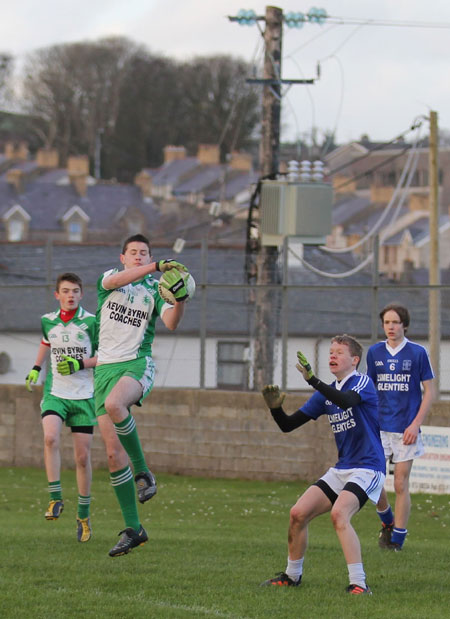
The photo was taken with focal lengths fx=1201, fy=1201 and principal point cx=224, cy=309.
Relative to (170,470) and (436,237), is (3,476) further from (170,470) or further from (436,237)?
(436,237)

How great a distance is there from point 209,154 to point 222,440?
6779 centimetres

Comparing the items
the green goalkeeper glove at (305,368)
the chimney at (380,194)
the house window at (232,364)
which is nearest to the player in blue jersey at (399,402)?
the green goalkeeper glove at (305,368)

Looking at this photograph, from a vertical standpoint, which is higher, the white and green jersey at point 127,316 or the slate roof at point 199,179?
the slate roof at point 199,179

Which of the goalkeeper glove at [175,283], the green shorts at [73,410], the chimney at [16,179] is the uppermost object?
the chimney at [16,179]

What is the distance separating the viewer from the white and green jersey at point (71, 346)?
35.0 ft

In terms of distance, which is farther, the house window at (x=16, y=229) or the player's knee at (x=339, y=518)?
the house window at (x=16, y=229)

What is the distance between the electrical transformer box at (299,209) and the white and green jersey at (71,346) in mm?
10714

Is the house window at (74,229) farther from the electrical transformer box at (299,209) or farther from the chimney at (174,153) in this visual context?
the electrical transformer box at (299,209)

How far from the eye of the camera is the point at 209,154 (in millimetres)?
84000

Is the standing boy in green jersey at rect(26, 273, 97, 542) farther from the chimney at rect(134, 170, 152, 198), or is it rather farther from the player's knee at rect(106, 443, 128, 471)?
the chimney at rect(134, 170, 152, 198)

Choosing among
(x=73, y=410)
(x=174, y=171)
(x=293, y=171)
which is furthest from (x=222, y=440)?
(x=174, y=171)

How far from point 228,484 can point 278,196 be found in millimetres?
6619

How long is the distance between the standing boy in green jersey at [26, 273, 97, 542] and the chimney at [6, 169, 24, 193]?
72360 millimetres

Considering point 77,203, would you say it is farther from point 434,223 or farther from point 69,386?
point 69,386
